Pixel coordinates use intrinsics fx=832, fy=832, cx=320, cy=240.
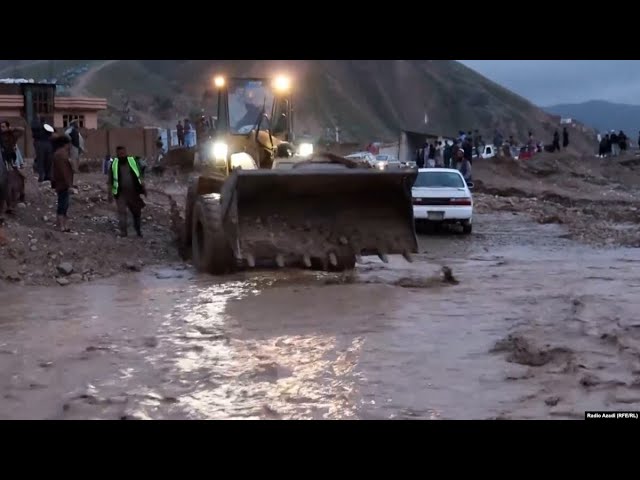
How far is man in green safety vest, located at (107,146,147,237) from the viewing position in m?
13.6

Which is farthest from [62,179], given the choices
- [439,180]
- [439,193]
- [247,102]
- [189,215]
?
[439,180]

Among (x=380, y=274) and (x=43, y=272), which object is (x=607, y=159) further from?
(x=43, y=272)

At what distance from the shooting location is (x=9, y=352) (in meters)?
7.57

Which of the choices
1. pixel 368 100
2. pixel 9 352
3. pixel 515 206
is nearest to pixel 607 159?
pixel 515 206

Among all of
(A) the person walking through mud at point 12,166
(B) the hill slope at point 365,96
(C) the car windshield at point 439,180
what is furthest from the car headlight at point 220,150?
(B) the hill slope at point 365,96

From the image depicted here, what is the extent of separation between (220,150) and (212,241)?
188 cm

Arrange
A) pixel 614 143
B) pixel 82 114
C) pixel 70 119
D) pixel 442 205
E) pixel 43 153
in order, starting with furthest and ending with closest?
pixel 614 143
pixel 82 114
pixel 70 119
pixel 43 153
pixel 442 205

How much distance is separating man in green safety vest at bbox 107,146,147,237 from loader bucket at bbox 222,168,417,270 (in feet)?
11.4

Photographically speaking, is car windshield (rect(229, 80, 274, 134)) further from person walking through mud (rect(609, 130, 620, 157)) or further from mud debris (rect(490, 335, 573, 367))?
person walking through mud (rect(609, 130, 620, 157))

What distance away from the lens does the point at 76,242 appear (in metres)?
12.4

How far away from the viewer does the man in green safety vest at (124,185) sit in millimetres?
13555

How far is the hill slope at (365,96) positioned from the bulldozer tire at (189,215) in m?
45.5

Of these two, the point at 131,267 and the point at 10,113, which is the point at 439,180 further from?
the point at 10,113

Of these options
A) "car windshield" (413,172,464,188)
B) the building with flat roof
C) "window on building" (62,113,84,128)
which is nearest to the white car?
"car windshield" (413,172,464,188)
